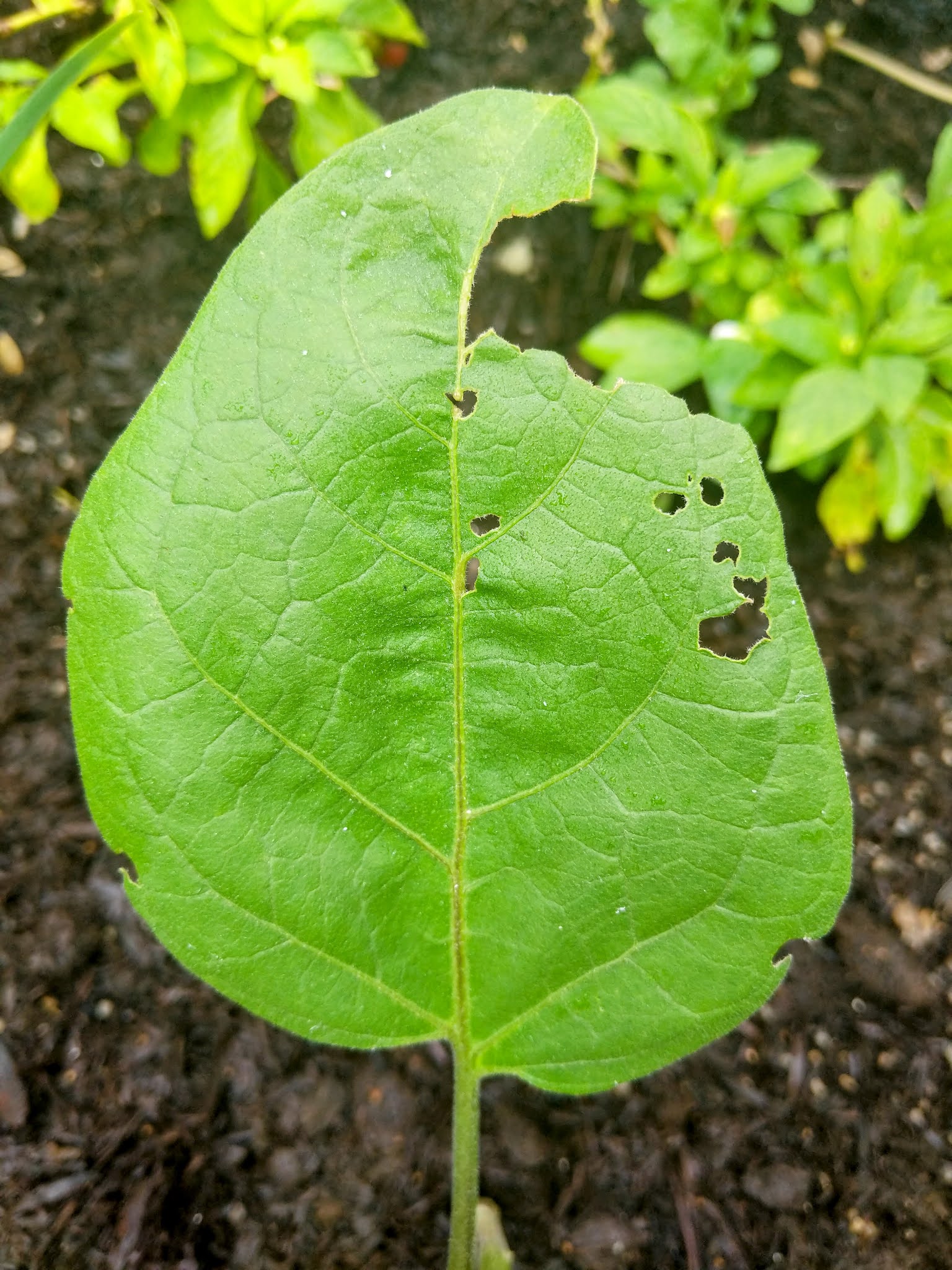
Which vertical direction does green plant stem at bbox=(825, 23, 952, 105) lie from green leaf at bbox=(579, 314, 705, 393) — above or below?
above

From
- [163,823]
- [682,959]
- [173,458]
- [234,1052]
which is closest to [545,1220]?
[234,1052]

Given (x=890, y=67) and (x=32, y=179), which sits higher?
(x=32, y=179)

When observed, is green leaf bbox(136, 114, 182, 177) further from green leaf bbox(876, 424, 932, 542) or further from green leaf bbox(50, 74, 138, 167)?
green leaf bbox(876, 424, 932, 542)

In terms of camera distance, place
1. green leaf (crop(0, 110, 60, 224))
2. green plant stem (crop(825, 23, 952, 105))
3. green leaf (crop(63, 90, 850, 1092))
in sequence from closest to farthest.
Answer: green leaf (crop(63, 90, 850, 1092)) < green leaf (crop(0, 110, 60, 224)) < green plant stem (crop(825, 23, 952, 105))

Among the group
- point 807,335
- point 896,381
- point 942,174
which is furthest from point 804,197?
point 896,381

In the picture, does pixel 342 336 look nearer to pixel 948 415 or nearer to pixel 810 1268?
pixel 948 415

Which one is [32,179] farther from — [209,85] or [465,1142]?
[465,1142]

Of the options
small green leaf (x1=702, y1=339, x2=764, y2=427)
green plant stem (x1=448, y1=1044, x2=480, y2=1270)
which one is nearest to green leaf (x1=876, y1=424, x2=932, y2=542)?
small green leaf (x1=702, y1=339, x2=764, y2=427)
